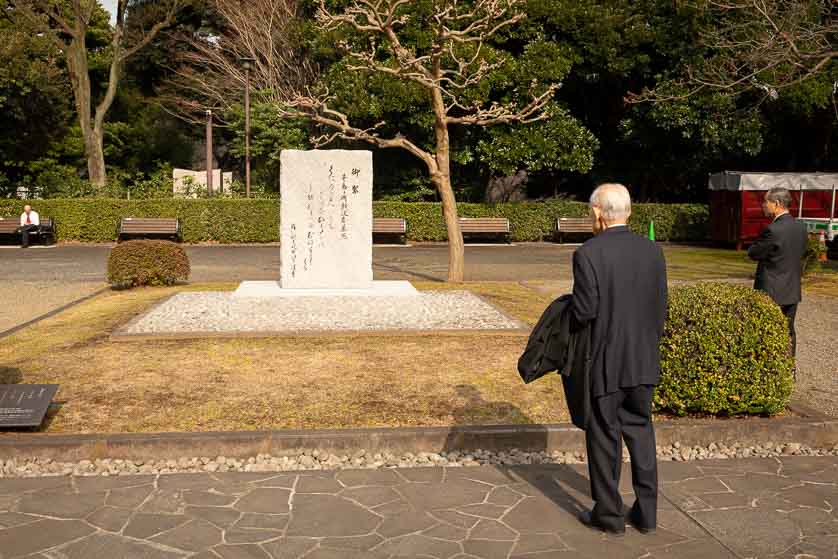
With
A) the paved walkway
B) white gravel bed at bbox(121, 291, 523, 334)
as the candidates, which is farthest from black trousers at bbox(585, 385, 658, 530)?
white gravel bed at bbox(121, 291, 523, 334)

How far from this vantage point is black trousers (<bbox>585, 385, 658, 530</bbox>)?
423 cm

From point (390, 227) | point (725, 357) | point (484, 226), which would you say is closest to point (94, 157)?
point (390, 227)

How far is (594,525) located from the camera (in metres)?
4.46

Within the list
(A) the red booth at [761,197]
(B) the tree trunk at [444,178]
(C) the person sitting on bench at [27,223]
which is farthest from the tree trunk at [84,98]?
(A) the red booth at [761,197]

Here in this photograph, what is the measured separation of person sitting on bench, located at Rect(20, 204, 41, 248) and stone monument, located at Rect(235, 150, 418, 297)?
45.8 feet

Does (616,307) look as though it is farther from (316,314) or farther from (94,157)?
(94,157)

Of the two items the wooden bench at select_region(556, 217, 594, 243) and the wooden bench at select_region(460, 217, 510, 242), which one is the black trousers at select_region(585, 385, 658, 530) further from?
the wooden bench at select_region(556, 217, 594, 243)

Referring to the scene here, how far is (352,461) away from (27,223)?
853 inches

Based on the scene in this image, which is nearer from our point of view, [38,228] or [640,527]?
[640,527]

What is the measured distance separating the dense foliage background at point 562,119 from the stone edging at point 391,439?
748 inches

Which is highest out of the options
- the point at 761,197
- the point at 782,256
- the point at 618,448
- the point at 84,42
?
the point at 84,42

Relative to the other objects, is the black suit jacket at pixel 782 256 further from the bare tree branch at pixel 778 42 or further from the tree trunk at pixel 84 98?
the tree trunk at pixel 84 98

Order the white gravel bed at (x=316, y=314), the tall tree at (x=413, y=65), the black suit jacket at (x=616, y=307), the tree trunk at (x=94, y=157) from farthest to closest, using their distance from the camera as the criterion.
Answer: the tree trunk at (x=94, y=157) → the tall tree at (x=413, y=65) → the white gravel bed at (x=316, y=314) → the black suit jacket at (x=616, y=307)

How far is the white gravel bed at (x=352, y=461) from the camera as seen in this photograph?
5355 mm
